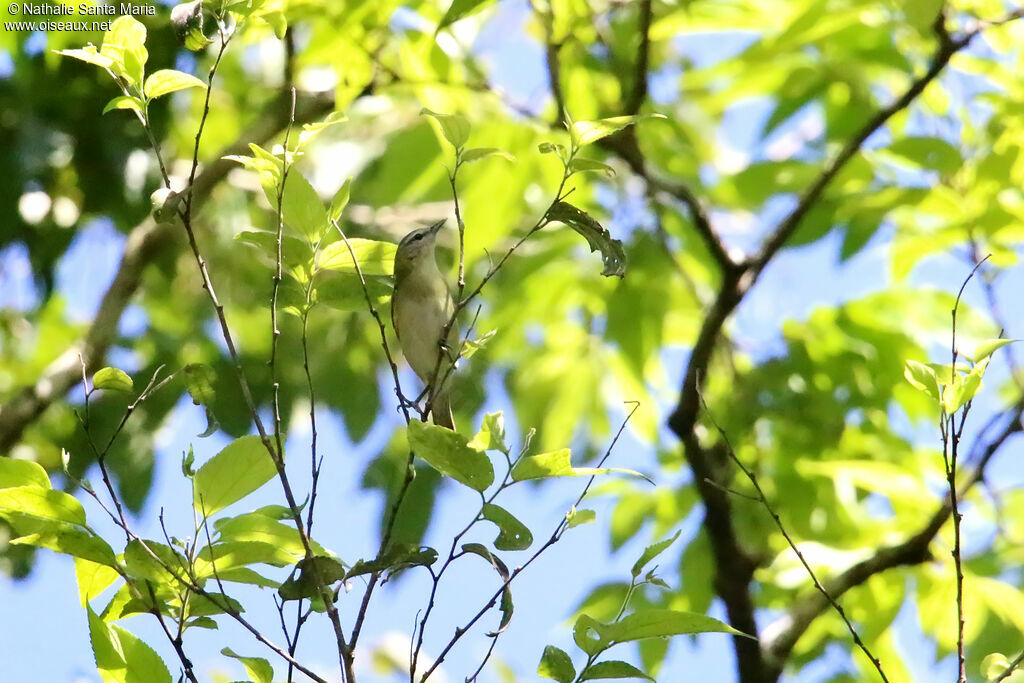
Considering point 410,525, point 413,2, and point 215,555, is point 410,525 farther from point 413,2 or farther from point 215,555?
point 215,555

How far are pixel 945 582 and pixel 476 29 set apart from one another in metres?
3.04

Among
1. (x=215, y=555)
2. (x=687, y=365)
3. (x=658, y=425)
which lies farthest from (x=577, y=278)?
(x=215, y=555)

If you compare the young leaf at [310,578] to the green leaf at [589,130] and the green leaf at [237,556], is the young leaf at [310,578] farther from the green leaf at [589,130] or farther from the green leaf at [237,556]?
the green leaf at [589,130]

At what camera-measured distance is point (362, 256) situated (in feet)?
6.91

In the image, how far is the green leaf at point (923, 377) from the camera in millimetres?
1982

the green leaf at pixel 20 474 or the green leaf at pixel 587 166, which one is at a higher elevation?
the green leaf at pixel 587 166

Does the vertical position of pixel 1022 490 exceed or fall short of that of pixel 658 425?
it falls short

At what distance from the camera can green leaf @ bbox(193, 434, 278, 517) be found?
1.94m

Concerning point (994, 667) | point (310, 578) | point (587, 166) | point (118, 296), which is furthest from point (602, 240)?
point (118, 296)

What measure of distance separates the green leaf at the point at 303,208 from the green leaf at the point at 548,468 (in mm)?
567

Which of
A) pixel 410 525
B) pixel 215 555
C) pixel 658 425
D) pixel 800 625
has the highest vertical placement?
pixel 658 425

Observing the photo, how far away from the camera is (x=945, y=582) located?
14.4 feet

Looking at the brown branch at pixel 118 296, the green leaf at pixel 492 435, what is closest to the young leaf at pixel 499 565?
the green leaf at pixel 492 435

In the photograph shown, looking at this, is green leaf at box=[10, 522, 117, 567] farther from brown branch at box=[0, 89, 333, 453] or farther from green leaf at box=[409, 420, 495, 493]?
brown branch at box=[0, 89, 333, 453]
